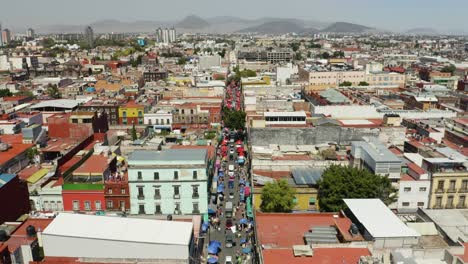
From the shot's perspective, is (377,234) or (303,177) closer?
(377,234)

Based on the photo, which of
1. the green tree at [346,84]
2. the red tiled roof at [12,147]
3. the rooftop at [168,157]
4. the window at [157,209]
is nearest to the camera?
the rooftop at [168,157]

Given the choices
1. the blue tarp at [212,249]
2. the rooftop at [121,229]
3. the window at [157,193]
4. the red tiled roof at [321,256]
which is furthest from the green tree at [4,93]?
the red tiled roof at [321,256]

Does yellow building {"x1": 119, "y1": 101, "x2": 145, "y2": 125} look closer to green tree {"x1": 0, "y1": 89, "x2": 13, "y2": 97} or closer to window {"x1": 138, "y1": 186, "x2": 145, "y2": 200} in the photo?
window {"x1": 138, "y1": 186, "x2": 145, "y2": 200}

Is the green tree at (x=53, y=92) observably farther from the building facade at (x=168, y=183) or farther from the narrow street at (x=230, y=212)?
the building facade at (x=168, y=183)

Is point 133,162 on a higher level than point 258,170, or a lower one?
higher

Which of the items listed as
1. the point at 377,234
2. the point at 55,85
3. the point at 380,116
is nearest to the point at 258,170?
the point at 377,234

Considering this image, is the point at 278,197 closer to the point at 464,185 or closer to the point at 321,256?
the point at 321,256

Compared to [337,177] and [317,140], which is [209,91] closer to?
[317,140]

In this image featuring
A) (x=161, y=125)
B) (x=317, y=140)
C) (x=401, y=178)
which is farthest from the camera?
(x=161, y=125)
